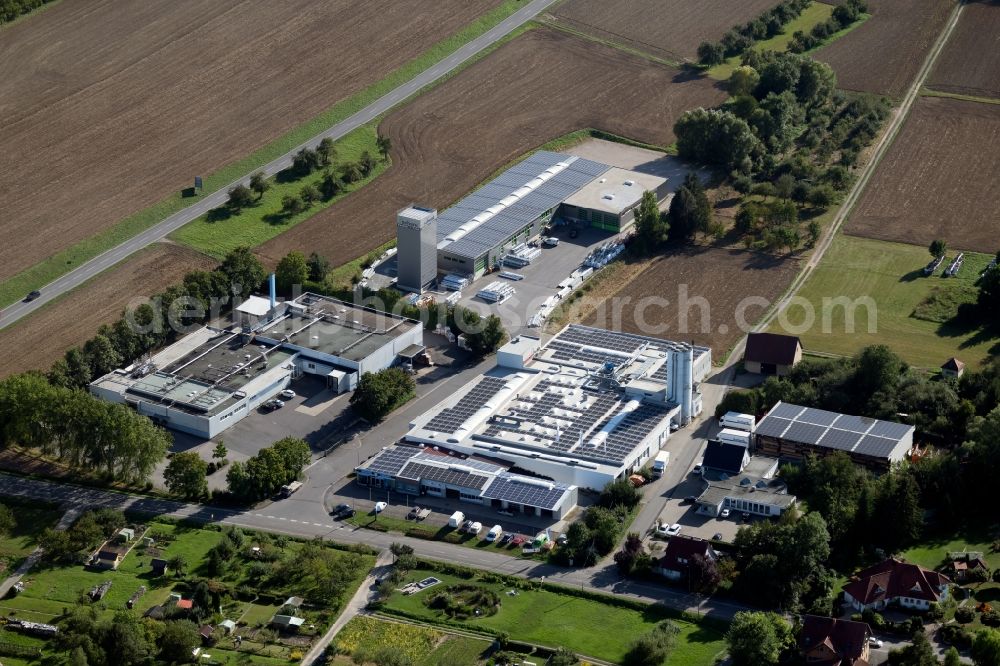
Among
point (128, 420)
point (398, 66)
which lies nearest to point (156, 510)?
point (128, 420)

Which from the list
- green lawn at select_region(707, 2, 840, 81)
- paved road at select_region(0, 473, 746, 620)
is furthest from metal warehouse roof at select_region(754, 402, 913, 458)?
green lawn at select_region(707, 2, 840, 81)

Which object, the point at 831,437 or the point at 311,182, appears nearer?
the point at 831,437

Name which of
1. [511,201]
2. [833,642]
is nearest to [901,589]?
[833,642]

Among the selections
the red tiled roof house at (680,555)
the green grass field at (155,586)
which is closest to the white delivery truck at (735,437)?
the red tiled roof house at (680,555)

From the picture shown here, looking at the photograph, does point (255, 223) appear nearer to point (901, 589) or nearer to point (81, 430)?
point (81, 430)

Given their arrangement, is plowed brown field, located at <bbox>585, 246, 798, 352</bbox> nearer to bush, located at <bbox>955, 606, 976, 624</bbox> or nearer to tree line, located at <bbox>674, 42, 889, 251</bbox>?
tree line, located at <bbox>674, 42, 889, 251</bbox>

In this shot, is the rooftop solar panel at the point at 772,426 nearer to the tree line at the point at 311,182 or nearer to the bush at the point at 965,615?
the bush at the point at 965,615
